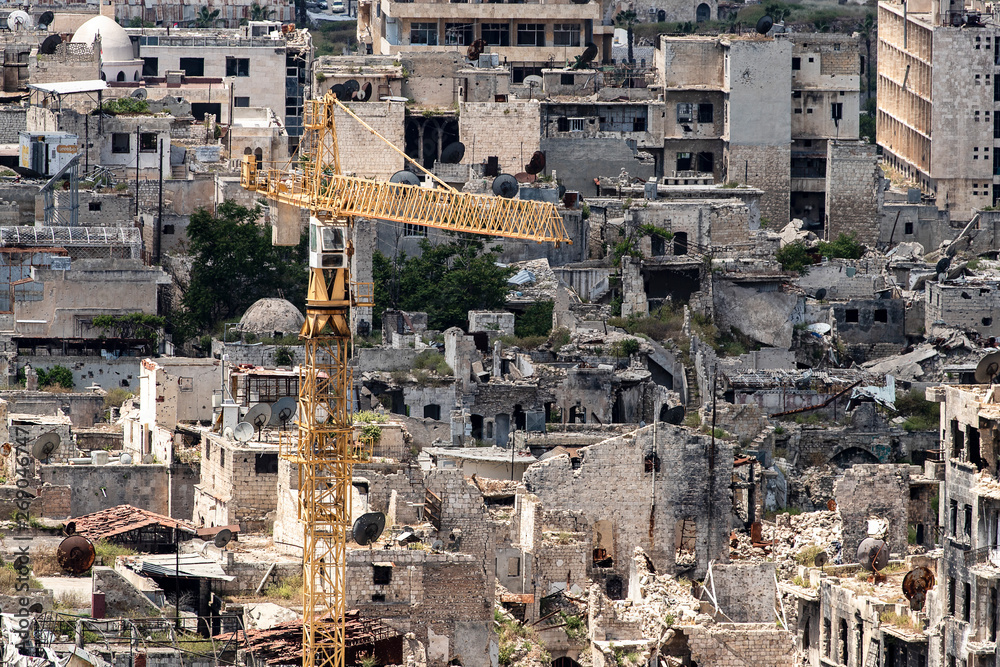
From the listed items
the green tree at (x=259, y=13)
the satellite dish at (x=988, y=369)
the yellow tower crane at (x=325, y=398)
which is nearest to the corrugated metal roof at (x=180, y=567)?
the yellow tower crane at (x=325, y=398)

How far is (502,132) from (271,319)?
19.2 meters

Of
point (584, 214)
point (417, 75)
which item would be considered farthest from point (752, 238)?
point (417, 75)

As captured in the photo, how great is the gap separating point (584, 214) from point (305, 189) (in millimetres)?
30215

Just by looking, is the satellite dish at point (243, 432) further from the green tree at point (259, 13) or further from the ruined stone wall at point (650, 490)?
the green tree at point (259, 13)

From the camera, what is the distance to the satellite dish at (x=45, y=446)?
75438mm

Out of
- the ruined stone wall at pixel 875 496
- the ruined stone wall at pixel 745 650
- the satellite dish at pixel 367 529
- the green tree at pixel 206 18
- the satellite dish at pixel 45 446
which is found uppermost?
the green tree at pixel 206 18

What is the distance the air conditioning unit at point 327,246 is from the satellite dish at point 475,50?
48576mm

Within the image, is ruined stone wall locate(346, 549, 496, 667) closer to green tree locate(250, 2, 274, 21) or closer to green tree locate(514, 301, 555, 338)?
green tree locate(514, 301, 555, 338)

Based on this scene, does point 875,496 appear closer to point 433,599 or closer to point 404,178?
point 433,599

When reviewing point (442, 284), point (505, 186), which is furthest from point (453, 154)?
point (442, 284)

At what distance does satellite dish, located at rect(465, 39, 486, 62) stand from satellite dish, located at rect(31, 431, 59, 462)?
43.0 m

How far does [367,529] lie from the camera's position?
66188 millimetres

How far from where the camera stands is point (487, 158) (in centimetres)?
10381

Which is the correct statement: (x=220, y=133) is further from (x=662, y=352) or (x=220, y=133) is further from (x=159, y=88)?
(x=662, y=352)
